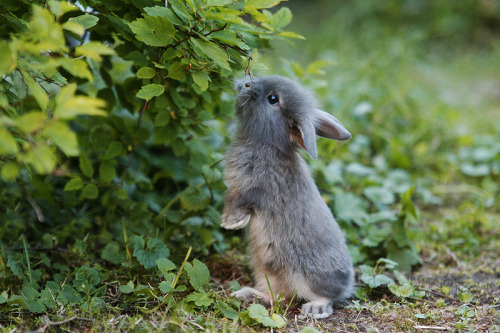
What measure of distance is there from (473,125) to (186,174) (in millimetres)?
4404

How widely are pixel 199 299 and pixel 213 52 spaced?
1460mm

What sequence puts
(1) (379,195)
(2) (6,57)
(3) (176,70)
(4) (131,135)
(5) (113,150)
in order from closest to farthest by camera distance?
(2) (6,57)
(3) (176,70)
(5) (113,150)
(4) (131,135)
(1) (379,195)

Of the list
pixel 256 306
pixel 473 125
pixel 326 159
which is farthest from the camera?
pixel 473 125

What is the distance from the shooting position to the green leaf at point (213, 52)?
2535 mm

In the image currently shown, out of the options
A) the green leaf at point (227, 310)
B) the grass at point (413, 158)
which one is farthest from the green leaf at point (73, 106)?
the green leaf at point (227, 310)

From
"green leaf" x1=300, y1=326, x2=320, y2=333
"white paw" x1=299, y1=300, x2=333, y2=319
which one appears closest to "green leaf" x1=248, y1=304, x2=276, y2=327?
"green leaf" x1=300, y1=326, x2=320, y2=333

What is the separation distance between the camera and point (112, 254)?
10.7 feet

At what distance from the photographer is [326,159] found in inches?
199

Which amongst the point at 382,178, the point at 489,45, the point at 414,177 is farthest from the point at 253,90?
the point at 489,45

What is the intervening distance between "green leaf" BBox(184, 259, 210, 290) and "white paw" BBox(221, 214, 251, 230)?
30 cm

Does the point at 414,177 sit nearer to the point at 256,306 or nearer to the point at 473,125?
the point at 473,125

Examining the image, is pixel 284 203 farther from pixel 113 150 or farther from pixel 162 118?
pixel 113 150

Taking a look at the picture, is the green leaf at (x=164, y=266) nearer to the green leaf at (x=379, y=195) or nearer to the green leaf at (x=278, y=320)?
the green leaf at (x=278, y=320)

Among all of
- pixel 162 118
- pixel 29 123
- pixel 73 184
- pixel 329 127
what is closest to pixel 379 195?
pixel 329 127
